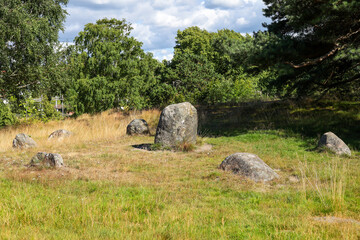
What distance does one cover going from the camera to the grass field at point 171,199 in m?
4.56

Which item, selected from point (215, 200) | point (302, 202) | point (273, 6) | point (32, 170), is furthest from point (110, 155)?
point (273, 6)

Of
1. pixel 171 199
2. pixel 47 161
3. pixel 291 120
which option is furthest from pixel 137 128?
pixel 171 199

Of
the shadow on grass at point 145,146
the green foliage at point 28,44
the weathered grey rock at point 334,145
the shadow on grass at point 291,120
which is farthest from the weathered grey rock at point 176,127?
the green foliage at point 28,44

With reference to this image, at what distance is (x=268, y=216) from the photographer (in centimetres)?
526

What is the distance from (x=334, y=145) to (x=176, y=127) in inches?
236

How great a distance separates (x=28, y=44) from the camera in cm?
1853

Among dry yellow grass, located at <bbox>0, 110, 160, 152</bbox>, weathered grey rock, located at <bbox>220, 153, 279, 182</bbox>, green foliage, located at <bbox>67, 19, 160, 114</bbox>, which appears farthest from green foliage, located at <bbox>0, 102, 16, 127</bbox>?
weathered grey rock, located at <bbox>220, 153, 279, 182</bbox>

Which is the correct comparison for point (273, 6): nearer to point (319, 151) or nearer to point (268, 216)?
point (319, 151)

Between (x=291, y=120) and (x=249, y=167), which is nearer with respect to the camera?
(x=249, y=167)

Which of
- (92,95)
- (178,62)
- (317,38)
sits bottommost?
(92,95)

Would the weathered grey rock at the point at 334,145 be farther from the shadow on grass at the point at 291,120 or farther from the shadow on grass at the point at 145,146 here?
the shadow on grass at the point at 145,146

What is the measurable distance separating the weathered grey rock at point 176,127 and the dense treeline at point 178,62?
3687 mm

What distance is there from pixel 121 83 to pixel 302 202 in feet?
76.6

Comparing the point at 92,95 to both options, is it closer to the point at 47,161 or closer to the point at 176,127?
the point at 176,127
